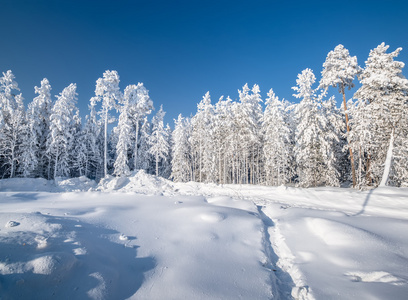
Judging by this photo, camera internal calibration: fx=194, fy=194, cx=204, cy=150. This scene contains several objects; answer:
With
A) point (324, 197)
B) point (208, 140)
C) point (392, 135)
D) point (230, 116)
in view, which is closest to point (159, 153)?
point (208, 140)

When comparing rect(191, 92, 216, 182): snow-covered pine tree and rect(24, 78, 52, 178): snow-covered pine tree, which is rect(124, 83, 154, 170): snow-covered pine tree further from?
rect(24, 78, 52, 178): snow-covered pine tree

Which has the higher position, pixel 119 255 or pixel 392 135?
pixel 392 135

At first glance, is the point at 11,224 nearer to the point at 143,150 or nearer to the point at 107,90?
the point at 107,90

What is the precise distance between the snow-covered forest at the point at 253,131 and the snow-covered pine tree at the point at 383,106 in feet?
0.23

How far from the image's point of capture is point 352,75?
18.2 m

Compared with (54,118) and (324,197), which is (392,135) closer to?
(324,197)

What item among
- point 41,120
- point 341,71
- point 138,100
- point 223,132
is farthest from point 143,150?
point 341,71

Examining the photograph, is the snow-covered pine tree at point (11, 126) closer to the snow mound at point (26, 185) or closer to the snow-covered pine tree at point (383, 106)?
the snow mound at point (26, 185)

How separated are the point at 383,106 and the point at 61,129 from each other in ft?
118

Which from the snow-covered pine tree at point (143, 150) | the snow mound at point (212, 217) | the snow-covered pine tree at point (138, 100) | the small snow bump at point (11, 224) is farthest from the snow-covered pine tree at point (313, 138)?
the snow-covered pine tree at point (143, 150)

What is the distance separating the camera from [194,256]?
4.35m

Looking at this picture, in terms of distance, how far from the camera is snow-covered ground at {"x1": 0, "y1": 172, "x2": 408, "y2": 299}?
3.08 m

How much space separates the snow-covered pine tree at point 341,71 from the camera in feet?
59.6

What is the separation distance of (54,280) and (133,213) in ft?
12.2
